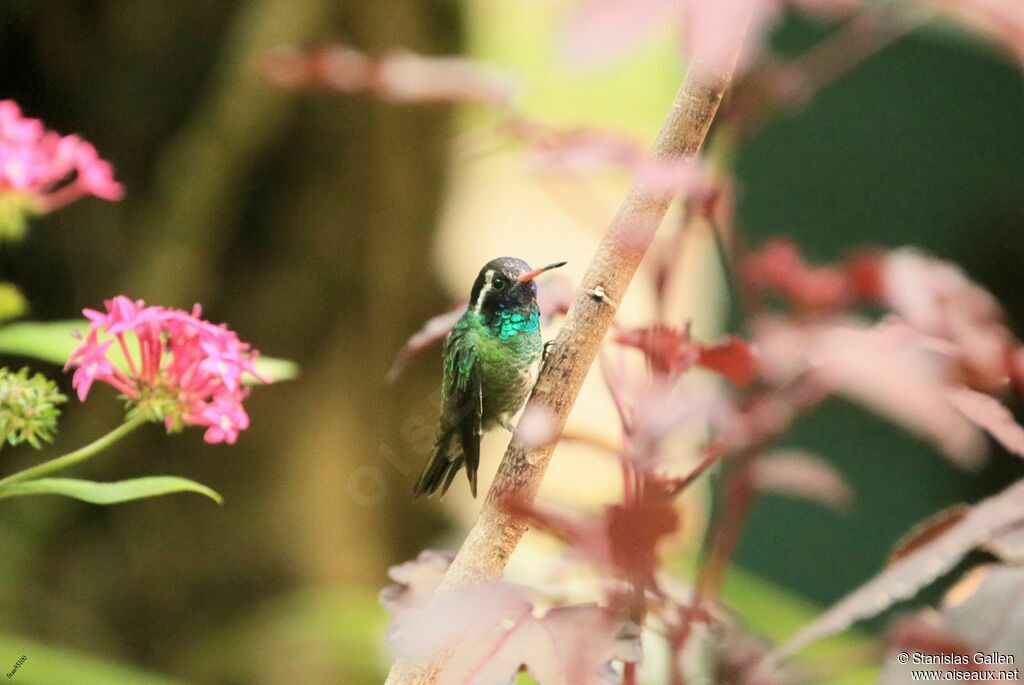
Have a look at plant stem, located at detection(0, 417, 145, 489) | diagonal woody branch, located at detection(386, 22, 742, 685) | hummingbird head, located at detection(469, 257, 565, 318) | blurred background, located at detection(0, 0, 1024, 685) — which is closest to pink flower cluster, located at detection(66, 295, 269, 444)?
plant stem, located at detection(0, 417, 145, 489)

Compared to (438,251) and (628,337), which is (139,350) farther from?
(438,251)

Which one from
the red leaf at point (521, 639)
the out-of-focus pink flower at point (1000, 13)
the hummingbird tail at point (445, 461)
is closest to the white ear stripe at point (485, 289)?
the hummingbird tail at point (445, 461)

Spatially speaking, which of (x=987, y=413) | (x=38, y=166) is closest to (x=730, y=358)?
(x=987, y=413)

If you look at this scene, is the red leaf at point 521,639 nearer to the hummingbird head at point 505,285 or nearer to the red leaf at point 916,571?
the red leaf at point 916,571

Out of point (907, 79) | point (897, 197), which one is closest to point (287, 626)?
point (897, 197)

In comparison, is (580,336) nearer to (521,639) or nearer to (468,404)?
(521,639)
